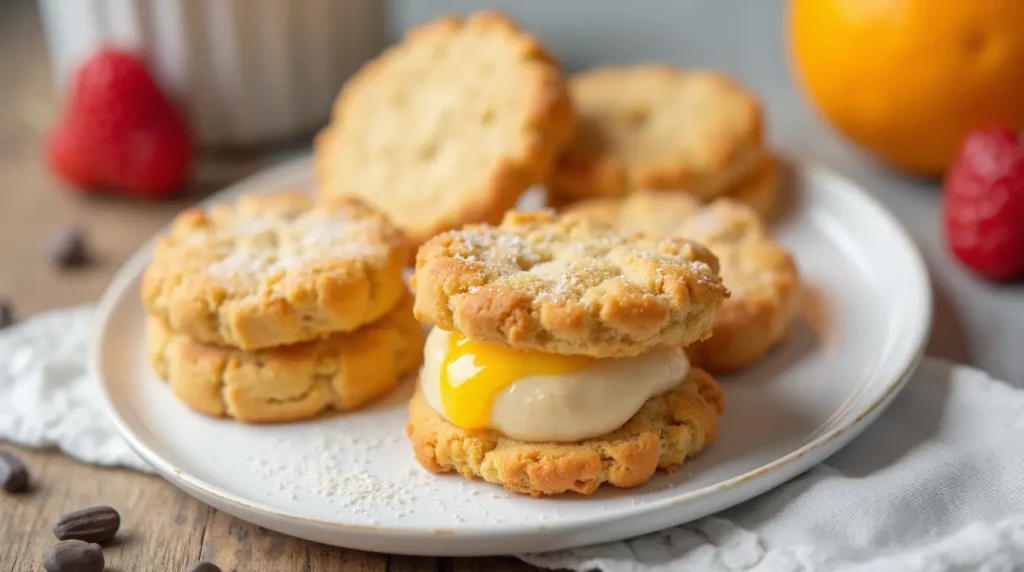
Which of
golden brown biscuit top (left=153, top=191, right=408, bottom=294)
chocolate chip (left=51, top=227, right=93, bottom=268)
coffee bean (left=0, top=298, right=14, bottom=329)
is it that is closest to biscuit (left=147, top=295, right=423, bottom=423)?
golden brown biscuit top (left=153, top=191, right=408, bottom=294)

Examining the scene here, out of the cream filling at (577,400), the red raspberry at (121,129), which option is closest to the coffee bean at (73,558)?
the cream filling at (577,400)

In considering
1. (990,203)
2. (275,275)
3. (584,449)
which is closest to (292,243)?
(275,275)

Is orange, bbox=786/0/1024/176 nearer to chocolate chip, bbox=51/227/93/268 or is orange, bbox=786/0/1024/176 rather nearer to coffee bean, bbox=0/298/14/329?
chocolate chip, bbox=51/227/93/268

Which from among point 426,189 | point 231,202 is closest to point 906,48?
point 426,189

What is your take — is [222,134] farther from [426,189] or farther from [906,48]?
[906,48]

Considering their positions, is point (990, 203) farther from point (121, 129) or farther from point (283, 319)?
point (121, 129)

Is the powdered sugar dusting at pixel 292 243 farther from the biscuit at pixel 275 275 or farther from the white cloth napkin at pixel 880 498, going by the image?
the white cloth napkin at pixel 880 498
